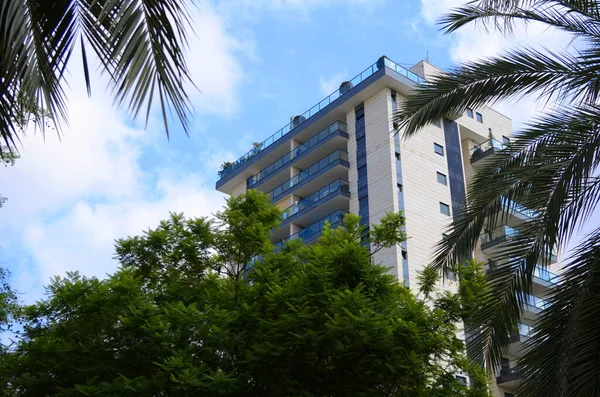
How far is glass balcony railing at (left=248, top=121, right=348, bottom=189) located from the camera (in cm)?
4467

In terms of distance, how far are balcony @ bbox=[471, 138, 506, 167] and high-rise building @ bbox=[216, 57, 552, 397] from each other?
0.22 feet

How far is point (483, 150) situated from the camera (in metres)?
47.1

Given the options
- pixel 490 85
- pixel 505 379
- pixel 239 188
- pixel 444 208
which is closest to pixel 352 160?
pixel 444 208

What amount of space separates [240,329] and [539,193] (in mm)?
7441

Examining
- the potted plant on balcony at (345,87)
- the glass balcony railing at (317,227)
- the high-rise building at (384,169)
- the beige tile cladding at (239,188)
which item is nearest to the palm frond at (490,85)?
the high-rise building at (384,169)

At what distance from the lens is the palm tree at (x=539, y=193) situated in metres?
9.39

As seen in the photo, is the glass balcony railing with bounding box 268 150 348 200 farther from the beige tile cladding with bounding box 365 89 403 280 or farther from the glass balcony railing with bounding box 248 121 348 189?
the beige tile cladding with bounding box 365 89 403 280

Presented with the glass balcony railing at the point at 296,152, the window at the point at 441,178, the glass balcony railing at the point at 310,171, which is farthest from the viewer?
the glass balcony railing at the point at 296,152

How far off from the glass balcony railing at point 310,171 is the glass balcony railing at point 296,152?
1279mm

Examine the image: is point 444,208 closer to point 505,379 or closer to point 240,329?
point 505,379

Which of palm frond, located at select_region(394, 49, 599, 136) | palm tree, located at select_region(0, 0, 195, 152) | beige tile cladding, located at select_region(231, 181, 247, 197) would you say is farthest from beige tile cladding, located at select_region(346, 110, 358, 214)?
palm tree, located at select_region(0, 0, 195, 152)

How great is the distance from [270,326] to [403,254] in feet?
80.0

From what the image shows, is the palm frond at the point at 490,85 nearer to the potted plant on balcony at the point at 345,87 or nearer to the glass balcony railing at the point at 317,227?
the glass balcony railing at the point at 317,227

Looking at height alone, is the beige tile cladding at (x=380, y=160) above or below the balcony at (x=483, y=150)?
below
